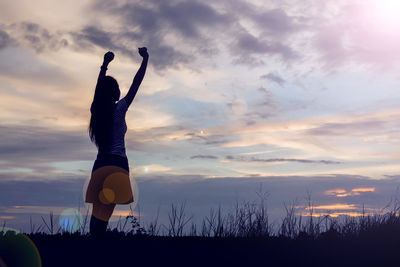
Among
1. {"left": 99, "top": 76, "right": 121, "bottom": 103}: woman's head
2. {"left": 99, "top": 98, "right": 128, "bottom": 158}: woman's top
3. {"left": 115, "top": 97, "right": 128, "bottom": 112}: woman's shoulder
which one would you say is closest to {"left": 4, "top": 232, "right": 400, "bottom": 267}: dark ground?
{"left": 99, "top": 98, "right": 128, "bottom": 158}: woman's top

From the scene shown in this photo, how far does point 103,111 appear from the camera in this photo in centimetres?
661

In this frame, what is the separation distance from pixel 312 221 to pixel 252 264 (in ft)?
15.2

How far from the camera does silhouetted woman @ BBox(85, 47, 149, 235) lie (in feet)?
21.5

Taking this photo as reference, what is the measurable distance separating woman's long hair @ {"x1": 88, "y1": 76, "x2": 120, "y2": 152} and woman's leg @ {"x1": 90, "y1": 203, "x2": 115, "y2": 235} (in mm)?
827

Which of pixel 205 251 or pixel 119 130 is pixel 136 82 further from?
pixel 205 251

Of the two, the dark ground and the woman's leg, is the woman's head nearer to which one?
the woman's leg

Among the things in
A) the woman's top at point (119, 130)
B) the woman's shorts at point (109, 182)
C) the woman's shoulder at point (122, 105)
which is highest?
the woman's shoulder at point (122, 105)

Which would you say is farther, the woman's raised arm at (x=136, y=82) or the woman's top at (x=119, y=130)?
the woman's raised arm at (x=136, y=82)

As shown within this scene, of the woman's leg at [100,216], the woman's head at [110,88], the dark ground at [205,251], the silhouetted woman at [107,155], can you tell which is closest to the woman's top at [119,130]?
the silhouetted woman at [107,155]

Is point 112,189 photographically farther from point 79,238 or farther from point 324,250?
point 324,250

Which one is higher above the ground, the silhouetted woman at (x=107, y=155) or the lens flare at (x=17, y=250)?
the silhouetted woman at (x=107, y=155)

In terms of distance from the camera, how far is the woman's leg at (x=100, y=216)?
6.71 meters

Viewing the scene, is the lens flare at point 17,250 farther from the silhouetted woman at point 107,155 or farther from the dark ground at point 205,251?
the silhouetted woman at point 107,155

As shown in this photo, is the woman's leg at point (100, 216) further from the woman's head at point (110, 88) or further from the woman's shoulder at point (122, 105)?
the woman's head at point (110, 88)
